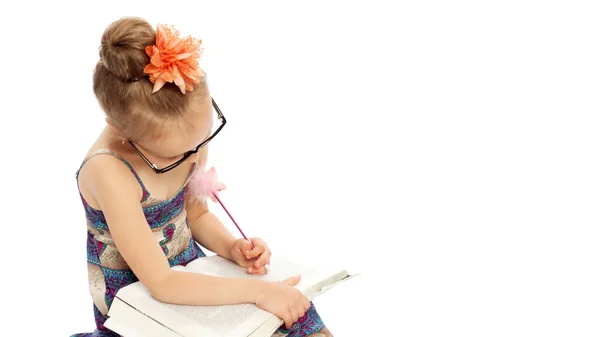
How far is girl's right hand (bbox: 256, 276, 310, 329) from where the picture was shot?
1617 millimetres

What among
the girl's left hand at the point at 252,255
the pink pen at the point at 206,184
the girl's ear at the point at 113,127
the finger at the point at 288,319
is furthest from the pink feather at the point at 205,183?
the finger at the point at 288,319

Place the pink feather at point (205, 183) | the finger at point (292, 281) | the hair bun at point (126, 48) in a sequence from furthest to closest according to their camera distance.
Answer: the pink feather at point (205, 183)
the finger at point (292, 281)
the hair bun at point (126, 48)

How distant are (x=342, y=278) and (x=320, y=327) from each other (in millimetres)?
115

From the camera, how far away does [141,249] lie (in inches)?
63.3

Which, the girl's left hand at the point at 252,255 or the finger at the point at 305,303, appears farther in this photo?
the girl's left hand at the point at 252,255

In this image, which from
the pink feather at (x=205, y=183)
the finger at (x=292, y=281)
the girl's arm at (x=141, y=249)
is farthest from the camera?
the pink feather at (x=205, y=183)

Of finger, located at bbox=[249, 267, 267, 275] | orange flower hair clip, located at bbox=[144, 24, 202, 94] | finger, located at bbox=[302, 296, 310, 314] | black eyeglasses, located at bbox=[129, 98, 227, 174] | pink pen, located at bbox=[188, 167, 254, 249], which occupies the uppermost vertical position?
orange flower hair clip, located at bbox=[144, 24, 202, 94]

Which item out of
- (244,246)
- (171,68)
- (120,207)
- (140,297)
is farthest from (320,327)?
(171,68)

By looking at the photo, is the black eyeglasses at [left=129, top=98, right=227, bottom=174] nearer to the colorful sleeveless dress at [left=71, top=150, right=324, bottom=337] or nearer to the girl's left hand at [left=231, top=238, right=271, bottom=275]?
the colorful sleeveless dress at [left=71, top=150, right=324, bottom=337]


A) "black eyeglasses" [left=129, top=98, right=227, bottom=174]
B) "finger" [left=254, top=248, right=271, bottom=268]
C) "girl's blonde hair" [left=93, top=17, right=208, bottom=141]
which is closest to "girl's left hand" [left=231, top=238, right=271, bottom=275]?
"finger" [left=254, top=248, right=271, bottom=268]

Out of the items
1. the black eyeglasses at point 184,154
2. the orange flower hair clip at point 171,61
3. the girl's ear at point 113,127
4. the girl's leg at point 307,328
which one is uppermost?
the orange flower hair clip at point 171,61

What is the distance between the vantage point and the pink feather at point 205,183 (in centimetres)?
182

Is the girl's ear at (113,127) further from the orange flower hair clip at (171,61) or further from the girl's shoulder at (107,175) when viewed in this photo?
the orange flower hair clip at (171,61)

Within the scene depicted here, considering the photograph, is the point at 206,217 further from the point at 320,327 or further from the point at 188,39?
the point at 188,39
